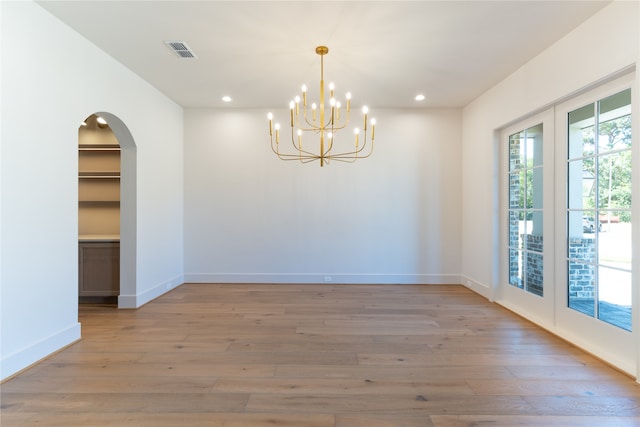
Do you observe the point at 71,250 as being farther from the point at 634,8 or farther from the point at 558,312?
the point at 634,8

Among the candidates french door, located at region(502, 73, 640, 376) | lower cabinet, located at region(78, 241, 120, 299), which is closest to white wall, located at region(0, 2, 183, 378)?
lower cabinet, located at region(78, 241, 120, 299)

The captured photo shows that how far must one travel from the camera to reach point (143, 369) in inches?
92.7

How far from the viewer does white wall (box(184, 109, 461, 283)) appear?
16.6 ft

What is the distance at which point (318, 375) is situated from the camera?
2.26 metres

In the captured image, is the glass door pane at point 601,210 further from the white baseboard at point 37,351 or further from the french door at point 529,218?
the white baseboard at point 37,351

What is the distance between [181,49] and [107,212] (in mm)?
2655

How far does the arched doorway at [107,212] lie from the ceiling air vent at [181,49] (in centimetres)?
102

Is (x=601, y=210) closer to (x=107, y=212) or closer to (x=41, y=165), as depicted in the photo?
(x=41, y=165)

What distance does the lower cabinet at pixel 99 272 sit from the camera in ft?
13.0

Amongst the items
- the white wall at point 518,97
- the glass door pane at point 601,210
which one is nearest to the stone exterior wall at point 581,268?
the glass door pane at point 601,210

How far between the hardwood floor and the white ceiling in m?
2.82

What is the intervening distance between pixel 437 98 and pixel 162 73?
12.2 feet

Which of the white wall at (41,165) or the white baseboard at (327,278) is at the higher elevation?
the white wall at (41,165)

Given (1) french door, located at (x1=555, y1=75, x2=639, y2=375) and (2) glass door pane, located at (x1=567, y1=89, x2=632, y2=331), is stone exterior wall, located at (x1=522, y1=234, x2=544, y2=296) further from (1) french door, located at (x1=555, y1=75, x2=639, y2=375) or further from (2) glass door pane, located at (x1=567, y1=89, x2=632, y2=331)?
(2) glass door pane, located at (x1=567, y1=89, x2=632, y2=331)
